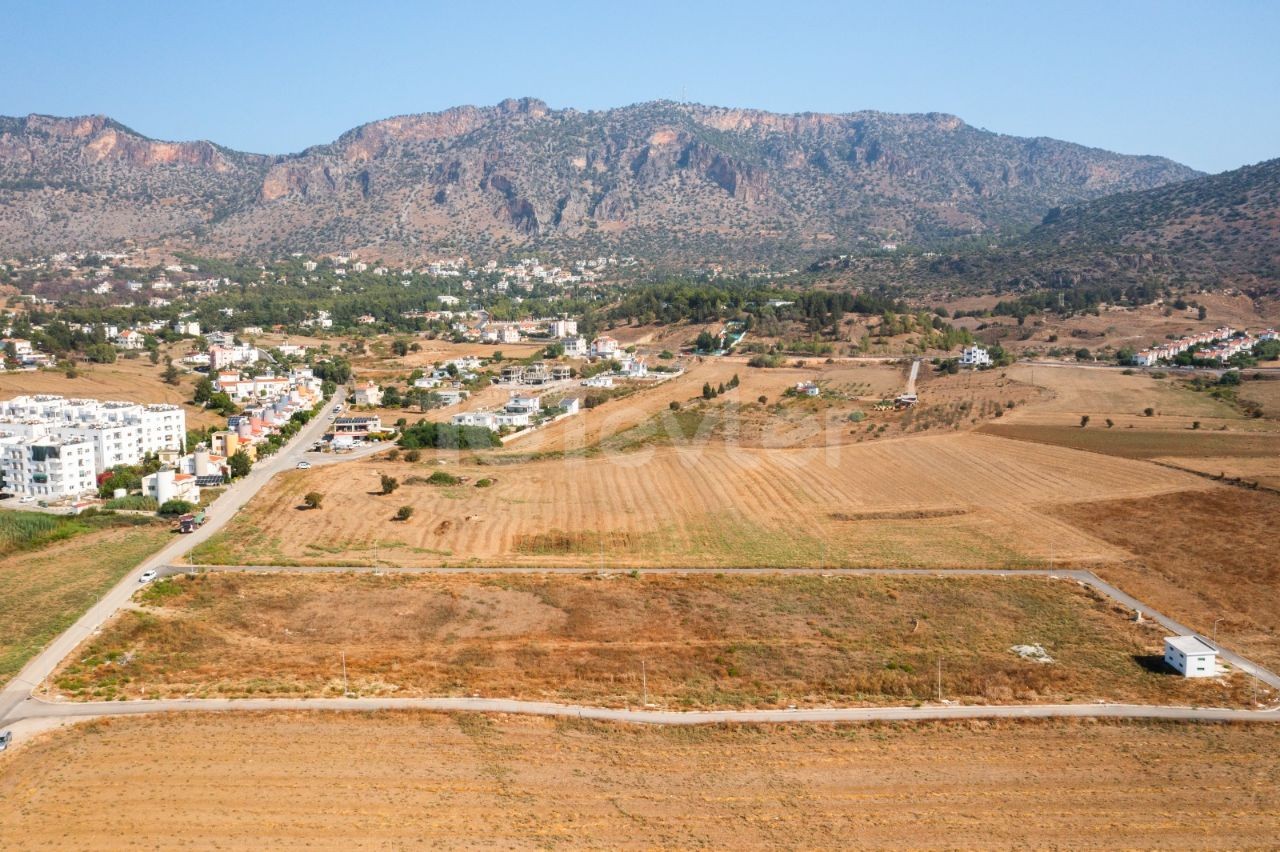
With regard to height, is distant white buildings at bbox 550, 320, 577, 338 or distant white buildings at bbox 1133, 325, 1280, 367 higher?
distant white buildings at bbox 550, 320, 577, 338

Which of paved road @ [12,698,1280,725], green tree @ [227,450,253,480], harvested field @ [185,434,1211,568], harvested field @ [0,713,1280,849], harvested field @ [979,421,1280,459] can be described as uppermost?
harvested field @ [979,421,1280,459]

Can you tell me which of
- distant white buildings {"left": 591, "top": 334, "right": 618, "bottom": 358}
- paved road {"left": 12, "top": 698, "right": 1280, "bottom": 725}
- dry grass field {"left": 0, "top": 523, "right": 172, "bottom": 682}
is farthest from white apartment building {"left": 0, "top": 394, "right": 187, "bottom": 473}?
distant white buildings {"left": 591, "top": 334, "right": 618, "bottom": 358}

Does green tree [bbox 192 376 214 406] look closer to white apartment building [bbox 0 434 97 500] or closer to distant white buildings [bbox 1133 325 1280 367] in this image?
white apartment building [bbox 0 434 97 500]

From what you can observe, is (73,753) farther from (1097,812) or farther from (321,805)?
(1097,812)

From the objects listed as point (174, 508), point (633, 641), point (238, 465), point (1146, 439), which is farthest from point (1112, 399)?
point (174, 508)

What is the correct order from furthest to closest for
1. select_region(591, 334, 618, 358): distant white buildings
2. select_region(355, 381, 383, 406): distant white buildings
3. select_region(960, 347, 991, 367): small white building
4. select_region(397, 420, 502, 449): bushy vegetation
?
select_region(591, 334, 618, 358): distant white buildings, select_region(960, 347, 991, 367): small white building, select_region(355, 381, 383, 406): distant white buildings, select_region(397, 420, 502, 449): bushy vegetation

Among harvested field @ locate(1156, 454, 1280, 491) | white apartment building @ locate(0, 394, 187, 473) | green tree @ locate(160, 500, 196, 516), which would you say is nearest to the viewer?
green tree @ locate(160, 500, 196, 516)

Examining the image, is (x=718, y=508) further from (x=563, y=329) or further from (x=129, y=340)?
(x=129, y=340)

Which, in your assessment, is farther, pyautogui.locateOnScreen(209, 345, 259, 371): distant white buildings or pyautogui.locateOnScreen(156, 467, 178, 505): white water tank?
pyautogui.locateOnScreen(209, 345, 259, 371): distant white buildings

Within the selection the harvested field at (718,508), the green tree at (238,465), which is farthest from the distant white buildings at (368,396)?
the green tree at (238,465)
